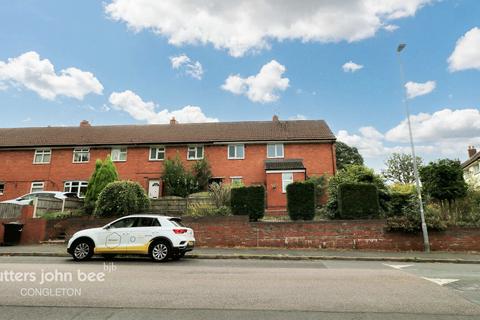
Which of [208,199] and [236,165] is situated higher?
[236,165]

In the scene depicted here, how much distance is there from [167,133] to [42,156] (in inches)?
441

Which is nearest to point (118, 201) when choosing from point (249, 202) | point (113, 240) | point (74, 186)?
point (113, 240)

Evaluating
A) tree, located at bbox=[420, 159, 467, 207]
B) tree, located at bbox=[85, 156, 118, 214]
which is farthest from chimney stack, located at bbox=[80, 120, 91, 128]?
tree, located at bbox=[420, 159, 467, 207]

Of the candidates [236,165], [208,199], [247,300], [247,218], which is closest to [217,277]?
[247,300]

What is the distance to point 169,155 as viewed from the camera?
27.7 meters

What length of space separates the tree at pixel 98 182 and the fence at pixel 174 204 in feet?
11.5

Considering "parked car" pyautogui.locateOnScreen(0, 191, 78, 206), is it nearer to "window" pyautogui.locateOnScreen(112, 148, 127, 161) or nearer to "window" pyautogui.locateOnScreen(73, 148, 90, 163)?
"window" pyautogui.locateOnScreen(112, 148, 127, 161)

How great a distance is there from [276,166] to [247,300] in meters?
19.2

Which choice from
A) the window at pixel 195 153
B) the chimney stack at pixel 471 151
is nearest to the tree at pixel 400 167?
the chimney stack at pixel 471 151

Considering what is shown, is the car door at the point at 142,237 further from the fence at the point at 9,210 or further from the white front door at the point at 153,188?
the white front door at the point at 153,188

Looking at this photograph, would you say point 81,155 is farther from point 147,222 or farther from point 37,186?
point 147,222

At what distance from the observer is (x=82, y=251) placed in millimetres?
10570

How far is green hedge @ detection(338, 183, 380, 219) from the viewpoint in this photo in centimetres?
1430

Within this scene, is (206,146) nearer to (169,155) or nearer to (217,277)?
(169,155)
